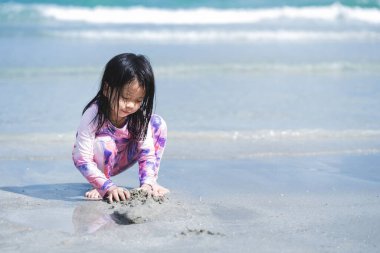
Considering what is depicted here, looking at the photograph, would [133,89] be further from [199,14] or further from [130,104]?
[199,14]

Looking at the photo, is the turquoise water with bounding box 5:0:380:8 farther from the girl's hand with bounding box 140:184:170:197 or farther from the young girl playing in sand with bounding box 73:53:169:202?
the girl's hand with bounding box 140:184:170:197

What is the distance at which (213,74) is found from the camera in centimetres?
938

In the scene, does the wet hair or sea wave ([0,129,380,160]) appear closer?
the wet hair

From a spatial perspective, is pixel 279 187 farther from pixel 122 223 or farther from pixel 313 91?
pixel 313 91

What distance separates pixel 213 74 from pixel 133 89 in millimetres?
5849

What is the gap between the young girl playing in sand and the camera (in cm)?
358

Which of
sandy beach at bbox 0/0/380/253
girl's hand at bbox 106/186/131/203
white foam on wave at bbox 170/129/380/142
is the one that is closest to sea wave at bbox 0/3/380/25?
sandy beach at bbox 0/0/380/253

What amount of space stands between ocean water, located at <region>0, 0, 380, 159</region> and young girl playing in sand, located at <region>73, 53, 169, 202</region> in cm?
104

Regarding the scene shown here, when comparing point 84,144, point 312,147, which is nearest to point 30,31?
point 312,147

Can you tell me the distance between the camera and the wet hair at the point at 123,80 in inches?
140

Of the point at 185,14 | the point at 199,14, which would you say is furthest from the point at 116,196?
the point at 199,14

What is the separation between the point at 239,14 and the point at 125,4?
3.07m

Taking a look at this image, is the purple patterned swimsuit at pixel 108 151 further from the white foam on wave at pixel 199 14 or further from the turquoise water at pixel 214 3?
the turquoise water at pixel 214 3

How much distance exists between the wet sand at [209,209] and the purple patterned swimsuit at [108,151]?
0.16m
